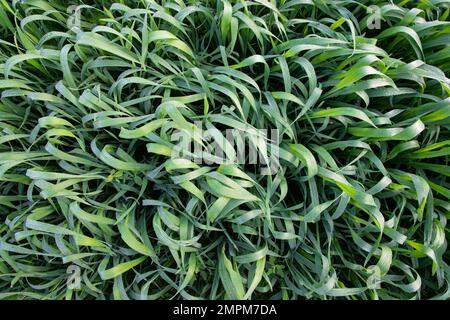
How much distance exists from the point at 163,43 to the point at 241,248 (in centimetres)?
50

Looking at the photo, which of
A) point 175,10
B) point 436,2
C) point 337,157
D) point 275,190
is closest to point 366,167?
point 337,157

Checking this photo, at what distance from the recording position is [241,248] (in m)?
0.95

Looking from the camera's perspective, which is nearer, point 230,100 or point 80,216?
point 80,216

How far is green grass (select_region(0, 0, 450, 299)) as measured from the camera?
891mm

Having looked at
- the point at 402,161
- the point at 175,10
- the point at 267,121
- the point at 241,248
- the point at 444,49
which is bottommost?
the point at 241,248

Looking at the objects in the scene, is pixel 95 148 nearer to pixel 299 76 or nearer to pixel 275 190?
pixel 275 190

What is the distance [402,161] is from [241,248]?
45 cm

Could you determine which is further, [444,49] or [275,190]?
[444,49]

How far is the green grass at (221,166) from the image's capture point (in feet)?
2.92

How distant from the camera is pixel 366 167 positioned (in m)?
0.97

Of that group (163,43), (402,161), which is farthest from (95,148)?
(402,161)

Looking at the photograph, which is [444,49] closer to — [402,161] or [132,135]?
[402,161]

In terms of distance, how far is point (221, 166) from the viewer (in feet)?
2.81

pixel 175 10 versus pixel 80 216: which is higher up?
pixel 175 10
